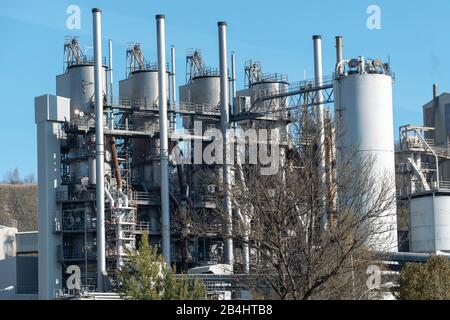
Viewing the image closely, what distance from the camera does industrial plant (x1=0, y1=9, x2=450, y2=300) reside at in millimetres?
60594

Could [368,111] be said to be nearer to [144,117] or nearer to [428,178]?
[428,178]

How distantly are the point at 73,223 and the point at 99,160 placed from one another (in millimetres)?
5945

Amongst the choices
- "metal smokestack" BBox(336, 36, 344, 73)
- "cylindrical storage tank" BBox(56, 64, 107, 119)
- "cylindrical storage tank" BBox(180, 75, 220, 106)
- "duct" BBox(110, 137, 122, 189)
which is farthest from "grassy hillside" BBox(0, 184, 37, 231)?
"metal smokestack" BBox(336, 36, 344, 73)

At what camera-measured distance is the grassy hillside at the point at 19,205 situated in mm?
143125

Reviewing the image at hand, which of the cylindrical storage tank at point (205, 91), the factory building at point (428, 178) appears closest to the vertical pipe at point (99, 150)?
the cylindrical storage tank at point (205, 91)

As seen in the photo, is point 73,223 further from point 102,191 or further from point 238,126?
point 238,126

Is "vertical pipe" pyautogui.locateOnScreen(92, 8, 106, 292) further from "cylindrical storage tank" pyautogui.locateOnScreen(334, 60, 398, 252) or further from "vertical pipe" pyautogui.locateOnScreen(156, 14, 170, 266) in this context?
"cylindrical storage tank" pyautogui.locateOnScreen(334, 60, 398, 252)

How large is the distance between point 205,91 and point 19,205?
79.5 m

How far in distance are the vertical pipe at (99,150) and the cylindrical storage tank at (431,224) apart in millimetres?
20010

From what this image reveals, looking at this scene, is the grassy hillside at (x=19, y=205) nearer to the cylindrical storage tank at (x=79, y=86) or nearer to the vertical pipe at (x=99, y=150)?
the cylindrical storage tank at (x=79, y=86)

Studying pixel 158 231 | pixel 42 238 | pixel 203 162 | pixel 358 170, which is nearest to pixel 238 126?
pixel 203 162

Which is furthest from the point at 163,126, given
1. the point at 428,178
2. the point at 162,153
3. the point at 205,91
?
the point at 428,178

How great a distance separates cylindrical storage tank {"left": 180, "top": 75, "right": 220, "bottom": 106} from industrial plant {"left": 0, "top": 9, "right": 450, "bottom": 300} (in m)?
0.07

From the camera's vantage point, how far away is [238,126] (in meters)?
68.1
